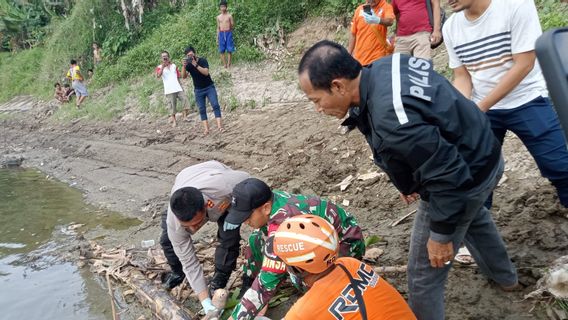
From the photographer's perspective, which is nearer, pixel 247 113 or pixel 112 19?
pixel 247 113

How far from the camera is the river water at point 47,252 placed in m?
5.46

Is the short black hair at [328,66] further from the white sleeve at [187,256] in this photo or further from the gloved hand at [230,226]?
the white sleeve at [187,256]

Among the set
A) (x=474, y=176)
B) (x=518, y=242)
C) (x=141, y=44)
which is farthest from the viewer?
(x=141, y=44)

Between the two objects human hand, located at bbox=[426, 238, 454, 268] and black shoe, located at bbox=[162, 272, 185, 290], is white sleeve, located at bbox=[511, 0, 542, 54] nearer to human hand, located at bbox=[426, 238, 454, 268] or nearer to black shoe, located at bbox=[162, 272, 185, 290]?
human hand, located at bbox=[426, 238, 454, 268]

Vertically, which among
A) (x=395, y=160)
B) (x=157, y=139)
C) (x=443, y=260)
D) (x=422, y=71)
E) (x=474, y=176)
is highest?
(x=422, y=71)

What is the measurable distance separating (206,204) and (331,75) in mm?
1973

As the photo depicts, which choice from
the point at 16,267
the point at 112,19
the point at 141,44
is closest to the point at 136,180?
the point at 16,267

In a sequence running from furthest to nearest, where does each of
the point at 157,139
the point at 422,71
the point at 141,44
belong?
the point at 141,44
the point at 157,139
the point at 422,71

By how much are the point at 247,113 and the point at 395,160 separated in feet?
30.3

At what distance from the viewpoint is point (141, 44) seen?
20.5 meters

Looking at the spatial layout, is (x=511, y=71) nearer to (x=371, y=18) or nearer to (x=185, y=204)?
(x=185, y=204)

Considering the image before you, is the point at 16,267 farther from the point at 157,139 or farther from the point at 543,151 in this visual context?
the point at 543,151

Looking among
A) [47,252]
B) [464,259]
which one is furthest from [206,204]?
[47,252]

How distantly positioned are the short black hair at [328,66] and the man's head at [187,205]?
67.1 inches
